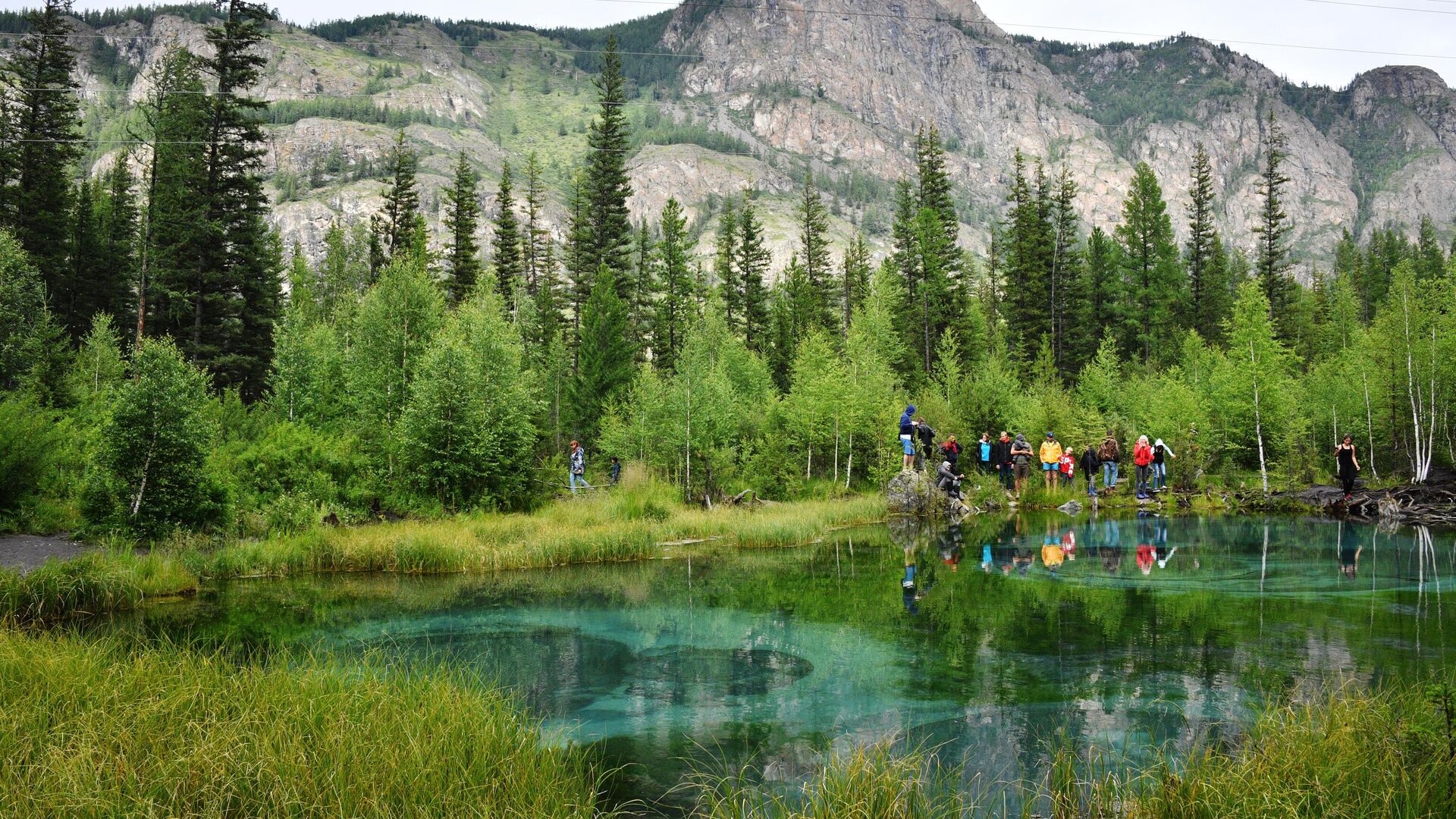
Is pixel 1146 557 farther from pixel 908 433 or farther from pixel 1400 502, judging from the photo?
pixel 1400 502

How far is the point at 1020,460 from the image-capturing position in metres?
30.4

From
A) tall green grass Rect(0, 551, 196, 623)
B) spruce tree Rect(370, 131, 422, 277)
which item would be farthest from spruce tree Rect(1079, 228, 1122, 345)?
tall green grass Rect(0, 551, 196, 623)

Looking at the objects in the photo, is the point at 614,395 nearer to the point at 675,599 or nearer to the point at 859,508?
the point at 859,508

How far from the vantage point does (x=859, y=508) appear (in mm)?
25766

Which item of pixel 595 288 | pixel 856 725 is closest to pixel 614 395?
pixel 595 288

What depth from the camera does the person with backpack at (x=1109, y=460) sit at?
29.8 meters

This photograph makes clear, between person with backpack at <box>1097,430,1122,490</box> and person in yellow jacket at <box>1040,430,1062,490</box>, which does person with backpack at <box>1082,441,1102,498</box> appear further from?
person in yellow jacket at <box>1040,430,1062,490</box>

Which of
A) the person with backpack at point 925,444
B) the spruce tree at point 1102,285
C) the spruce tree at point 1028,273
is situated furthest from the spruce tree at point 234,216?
the spruce tree at point 1102,285

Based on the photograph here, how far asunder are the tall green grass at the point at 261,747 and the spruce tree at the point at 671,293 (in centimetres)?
4565

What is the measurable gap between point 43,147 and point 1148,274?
217ft

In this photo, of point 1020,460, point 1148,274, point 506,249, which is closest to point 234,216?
point 506,249

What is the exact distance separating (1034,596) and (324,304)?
199 feet

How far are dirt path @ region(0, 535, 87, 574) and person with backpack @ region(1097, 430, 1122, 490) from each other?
29669 millimetres

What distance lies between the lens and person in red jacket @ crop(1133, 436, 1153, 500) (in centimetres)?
2734
